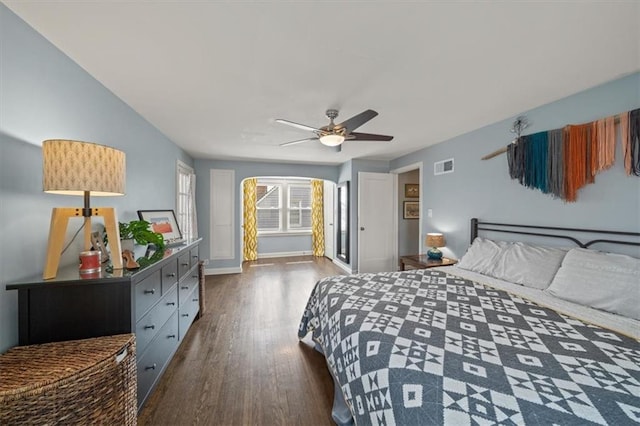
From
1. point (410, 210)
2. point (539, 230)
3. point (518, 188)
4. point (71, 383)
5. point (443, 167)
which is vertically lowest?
point (71, 383)

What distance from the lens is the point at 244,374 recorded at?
6.58 ft

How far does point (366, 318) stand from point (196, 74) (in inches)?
84.4

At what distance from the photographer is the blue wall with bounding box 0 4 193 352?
122cm

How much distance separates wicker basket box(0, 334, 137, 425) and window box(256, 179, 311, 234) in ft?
18.3

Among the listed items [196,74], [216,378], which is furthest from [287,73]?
[216,378]

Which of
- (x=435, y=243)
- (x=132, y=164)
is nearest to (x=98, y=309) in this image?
(x=132, y=164)

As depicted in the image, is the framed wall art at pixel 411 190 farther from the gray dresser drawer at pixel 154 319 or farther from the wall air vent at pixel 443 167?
the gray dresser drawer at pixel 154 319

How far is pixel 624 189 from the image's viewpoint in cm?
191

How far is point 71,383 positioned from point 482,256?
324 centimetres

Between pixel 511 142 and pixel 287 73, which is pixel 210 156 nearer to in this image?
pixel 287 73

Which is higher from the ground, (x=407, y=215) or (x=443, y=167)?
(x=443, y=167)

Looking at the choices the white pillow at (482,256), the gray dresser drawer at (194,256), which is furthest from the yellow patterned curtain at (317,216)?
the white pillow at (482,256)

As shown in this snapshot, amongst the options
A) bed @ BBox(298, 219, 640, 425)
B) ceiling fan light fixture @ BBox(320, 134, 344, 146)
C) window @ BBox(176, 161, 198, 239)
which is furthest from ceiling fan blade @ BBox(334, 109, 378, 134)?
window @ BBox(176, 161, 198, 239)

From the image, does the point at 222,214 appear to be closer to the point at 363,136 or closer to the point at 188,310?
the point at 188,310
